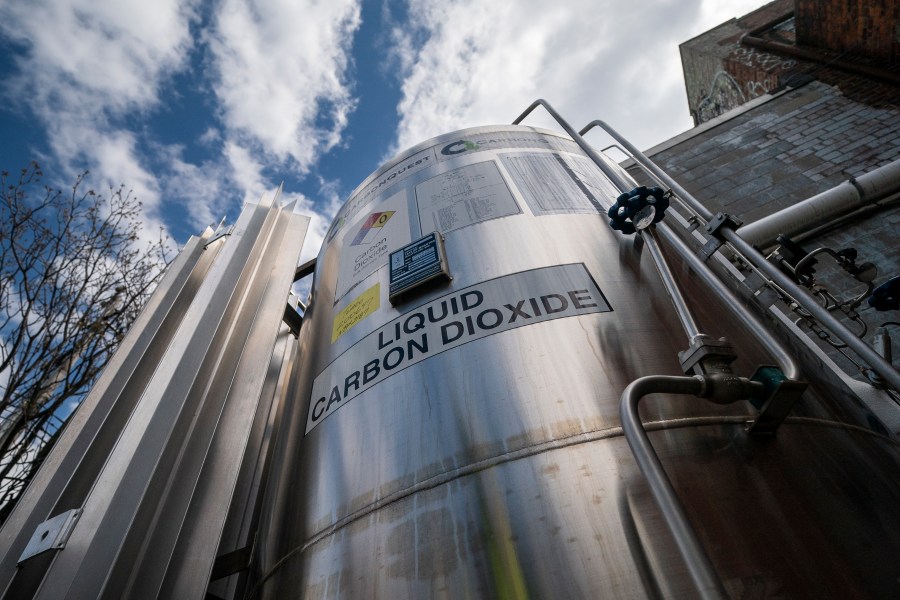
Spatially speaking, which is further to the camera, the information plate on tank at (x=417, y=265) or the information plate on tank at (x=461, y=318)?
the information plate on tank at (x=417, y=265)

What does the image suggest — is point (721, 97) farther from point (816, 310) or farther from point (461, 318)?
point (461, 318)

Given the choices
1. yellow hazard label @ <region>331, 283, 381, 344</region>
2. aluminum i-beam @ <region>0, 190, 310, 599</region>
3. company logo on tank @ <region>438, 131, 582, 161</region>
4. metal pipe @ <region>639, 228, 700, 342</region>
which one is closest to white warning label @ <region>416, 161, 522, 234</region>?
company logo on tank @ <region>438, 131, 582, 161</region>

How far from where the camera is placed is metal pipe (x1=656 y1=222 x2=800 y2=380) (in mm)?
1544

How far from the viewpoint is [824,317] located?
6.03 ft

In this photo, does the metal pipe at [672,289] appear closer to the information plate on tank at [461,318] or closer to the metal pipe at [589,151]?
the information plate on tank at [461,318]

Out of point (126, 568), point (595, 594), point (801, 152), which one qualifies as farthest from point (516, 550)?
point (801, 152)

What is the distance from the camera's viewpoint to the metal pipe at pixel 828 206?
174 inches

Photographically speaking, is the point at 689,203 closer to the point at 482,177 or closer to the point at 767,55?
the point at 482,177

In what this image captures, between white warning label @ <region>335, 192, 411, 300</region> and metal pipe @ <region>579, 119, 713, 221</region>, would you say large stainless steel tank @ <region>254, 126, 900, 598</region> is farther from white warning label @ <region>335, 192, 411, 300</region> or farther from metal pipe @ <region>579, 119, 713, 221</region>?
metal pipe @ <region>579, 119, 713, 221</region>

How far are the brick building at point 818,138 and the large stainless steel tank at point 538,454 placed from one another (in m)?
2.99

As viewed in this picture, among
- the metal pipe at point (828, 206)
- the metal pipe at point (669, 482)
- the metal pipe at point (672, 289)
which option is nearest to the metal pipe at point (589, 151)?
the metal pipe at point (672, 289)

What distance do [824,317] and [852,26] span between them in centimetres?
798

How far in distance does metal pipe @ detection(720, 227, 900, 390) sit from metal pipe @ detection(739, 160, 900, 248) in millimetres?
2619

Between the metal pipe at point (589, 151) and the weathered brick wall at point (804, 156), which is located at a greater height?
the weathered brick wall at point (804, 156)
